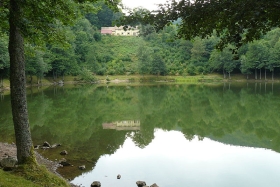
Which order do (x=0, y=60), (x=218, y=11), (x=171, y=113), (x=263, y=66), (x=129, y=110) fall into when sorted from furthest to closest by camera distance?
(x=263, y=66) < (x=0, y=60) < (x=129, y=110) < (x=171, y=113) < (x=218, y=11)

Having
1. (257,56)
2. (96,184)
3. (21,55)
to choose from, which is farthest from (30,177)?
(257,56)

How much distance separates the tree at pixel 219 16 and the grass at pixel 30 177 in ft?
16.6

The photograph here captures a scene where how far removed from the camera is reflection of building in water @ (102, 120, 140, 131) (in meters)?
22.5

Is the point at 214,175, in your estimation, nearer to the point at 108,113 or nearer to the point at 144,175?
the point at 144,175

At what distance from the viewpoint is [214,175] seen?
12.3 metres

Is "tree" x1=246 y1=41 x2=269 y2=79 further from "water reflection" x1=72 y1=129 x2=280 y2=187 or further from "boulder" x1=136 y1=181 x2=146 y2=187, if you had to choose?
"boulder" x1=136 y1=181 x2=146 y2=187

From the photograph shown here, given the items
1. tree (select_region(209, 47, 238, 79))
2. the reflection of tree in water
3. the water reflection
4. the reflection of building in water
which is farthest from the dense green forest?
the water reflection

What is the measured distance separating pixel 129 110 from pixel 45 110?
8929 mm

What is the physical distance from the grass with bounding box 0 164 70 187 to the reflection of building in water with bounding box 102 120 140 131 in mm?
12934

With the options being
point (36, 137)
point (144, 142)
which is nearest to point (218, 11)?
point (144, 142)

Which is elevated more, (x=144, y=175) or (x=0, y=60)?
(x=0, y=60)

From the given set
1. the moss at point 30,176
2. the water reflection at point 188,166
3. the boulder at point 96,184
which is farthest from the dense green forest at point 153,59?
the moss at point 30,176

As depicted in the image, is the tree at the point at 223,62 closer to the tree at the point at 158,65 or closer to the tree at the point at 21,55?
the tree at the point at 158,65

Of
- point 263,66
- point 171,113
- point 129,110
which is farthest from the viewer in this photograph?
point 263,66
